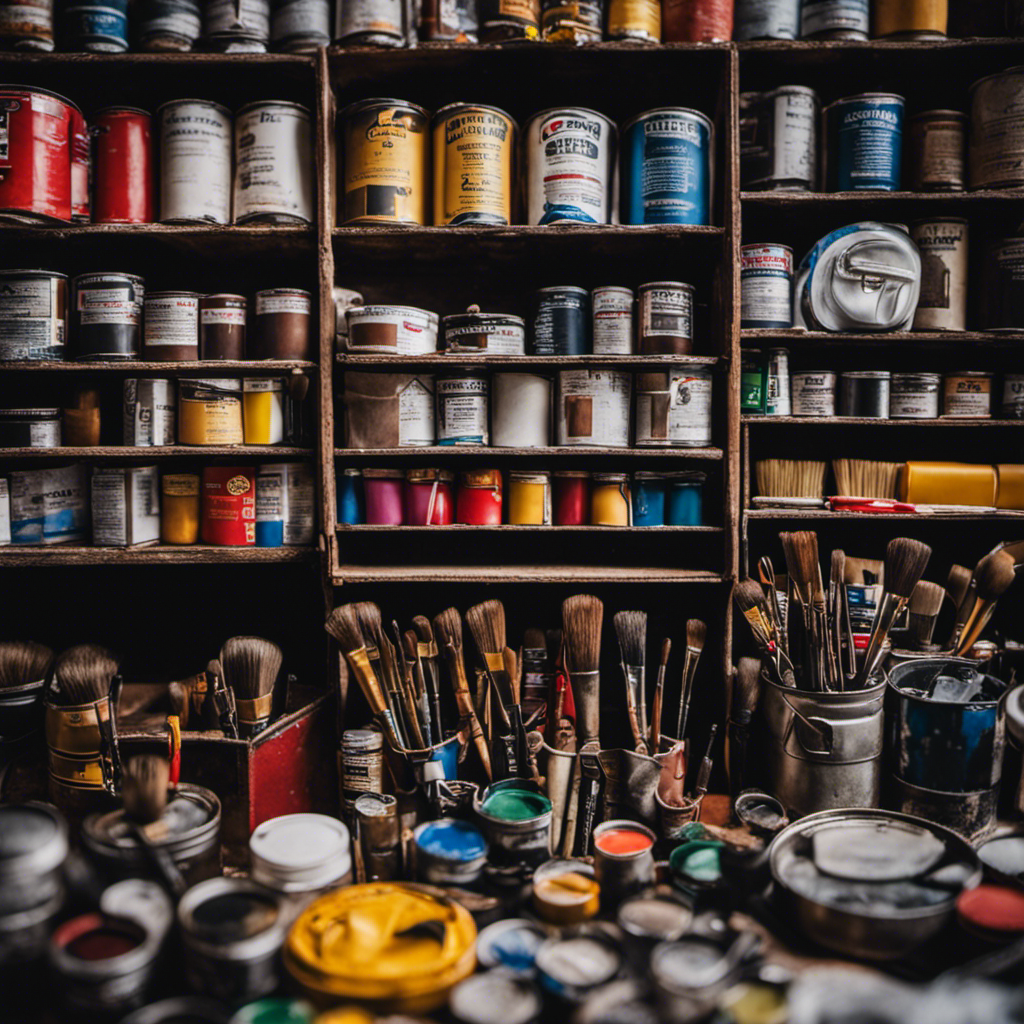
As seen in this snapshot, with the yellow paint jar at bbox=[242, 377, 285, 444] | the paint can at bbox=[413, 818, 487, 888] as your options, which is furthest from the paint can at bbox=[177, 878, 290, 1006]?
the yellow paint jar at bbox=[242, 377, 285, 444]

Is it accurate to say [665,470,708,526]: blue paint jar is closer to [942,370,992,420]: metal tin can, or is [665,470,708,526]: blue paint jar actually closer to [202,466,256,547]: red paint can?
[942,370,992,420]: metal tin can

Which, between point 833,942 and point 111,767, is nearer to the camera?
point 833,942

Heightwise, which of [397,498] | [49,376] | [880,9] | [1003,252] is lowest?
[397,498]

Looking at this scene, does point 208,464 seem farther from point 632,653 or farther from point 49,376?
point 632,653

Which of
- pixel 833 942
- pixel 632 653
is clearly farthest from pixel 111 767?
pixel 833 942

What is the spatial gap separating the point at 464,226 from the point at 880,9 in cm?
145

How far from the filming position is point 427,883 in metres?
1.65

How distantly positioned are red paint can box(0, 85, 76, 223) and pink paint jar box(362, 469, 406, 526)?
123 centimetres

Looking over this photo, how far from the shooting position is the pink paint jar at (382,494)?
236cm

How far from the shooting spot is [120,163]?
7.54 feet

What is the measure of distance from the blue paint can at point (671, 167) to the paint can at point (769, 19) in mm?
297

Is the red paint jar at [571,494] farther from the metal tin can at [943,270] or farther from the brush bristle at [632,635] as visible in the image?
the metal tin can at [943,270]

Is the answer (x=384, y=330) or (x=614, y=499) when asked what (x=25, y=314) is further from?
(x=614, y=499)

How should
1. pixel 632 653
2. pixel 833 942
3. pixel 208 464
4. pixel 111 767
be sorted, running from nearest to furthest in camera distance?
pixel 833 942 → pixel 111 767 → pixel 632 653 → pixel 208 464
